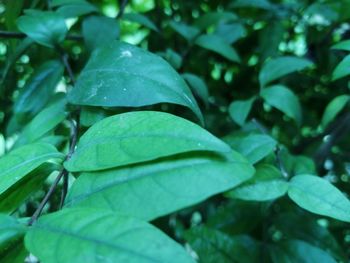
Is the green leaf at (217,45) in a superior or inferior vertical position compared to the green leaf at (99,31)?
inferior

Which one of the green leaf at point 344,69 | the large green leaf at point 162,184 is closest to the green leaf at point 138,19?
the green leaf at point 344,69

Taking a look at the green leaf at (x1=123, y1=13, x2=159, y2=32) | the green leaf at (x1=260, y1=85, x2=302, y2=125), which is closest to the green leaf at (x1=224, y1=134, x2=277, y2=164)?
the green leaf at (x1=260, y1=85, x2=302, y2=125)

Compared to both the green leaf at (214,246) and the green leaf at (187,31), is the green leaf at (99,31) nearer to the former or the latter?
the green leaf at (187,31)

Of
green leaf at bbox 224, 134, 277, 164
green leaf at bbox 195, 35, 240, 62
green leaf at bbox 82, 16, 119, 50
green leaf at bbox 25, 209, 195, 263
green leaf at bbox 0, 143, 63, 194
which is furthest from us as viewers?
green leaf at bbox 195, 35, 240, 62

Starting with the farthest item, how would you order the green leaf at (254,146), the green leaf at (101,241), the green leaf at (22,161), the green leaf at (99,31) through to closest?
1. the green leaf at (99,31)
2. the green leaf at (254,146)
3. the green leaf at (22,161)
4. the green leaf at (101,241)

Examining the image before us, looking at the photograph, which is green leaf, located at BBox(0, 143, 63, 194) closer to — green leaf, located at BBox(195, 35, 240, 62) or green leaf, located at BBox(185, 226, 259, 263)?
green leaf, located at BBox(185, 226, 259, 263)
